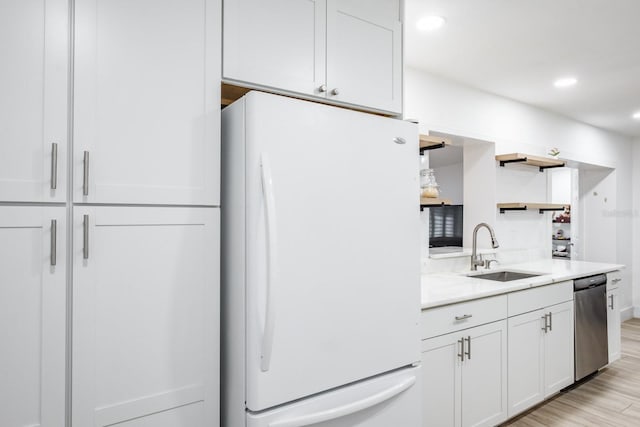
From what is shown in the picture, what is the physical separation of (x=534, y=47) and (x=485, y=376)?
7.03 feet

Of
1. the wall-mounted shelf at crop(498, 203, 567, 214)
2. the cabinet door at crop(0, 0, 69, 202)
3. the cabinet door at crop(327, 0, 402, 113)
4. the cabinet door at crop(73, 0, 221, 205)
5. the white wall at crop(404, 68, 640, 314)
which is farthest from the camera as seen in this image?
the wall-mounted shelf at crop(498, 203, 567, 214)

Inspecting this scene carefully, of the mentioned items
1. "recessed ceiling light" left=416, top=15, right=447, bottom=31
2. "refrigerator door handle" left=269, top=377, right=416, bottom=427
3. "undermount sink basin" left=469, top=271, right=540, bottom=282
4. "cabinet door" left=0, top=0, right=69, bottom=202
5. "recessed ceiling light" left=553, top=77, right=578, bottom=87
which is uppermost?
"recessed ceiling light" left=553, top=77, right=578, bottom=87

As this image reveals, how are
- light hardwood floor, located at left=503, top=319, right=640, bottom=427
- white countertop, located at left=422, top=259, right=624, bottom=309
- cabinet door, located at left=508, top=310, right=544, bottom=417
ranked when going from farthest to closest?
light hardwood floor, located at left=503, top=319, right=640, bottom=427 < cabinet door, located at left=508, top=310, right=544, bottom=417 < white countertop, located at left=422, top=259, right=624, bottom=309

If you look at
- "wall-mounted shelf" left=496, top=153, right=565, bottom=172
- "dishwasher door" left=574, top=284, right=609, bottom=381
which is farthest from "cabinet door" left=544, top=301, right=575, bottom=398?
"wall-mounted shelf" left=496, top=153, right=565, bottom=172

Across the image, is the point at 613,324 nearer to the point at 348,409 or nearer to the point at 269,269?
the point at 348,409

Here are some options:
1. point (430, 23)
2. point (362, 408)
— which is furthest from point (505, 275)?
point (362, 408)

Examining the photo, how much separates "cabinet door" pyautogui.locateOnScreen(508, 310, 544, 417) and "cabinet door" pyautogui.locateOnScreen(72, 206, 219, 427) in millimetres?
1970

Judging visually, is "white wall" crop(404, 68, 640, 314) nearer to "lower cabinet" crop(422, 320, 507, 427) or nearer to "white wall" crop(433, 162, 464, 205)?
"lower cabinet" crop(422, 320, 507, 427)

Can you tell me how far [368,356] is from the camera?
1.51 meters

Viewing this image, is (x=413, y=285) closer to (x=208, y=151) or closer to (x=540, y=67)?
(x=208, y=151)

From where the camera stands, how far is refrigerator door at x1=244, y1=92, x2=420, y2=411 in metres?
1.27

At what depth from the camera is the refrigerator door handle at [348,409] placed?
4.31 ft

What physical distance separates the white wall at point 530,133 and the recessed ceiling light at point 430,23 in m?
0.58

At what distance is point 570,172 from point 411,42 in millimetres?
5701
